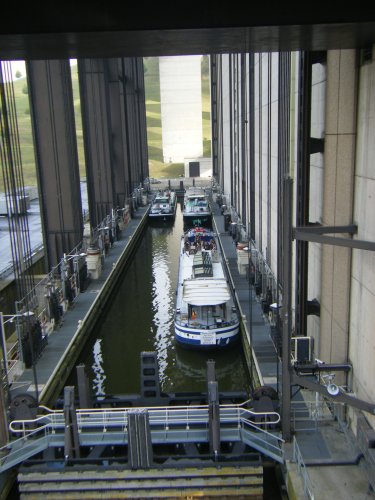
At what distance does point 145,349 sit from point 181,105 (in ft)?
251

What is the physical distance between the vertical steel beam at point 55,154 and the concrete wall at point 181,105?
6791 cm

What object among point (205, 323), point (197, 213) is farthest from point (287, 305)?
point (197, 213)

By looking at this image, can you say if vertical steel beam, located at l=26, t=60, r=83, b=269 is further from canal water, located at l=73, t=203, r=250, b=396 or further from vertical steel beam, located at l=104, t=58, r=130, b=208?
vertical steel beam, located at l=104, t=58, r=130, b=208

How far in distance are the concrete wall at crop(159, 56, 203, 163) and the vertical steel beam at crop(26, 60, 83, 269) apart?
67910 mm

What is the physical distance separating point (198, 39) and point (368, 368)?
7138 mm

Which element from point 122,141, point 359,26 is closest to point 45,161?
point 359,26

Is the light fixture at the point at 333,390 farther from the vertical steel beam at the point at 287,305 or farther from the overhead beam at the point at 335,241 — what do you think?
the overhead beam at the point at 335,241

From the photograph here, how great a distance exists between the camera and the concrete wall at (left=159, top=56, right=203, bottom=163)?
89375mm

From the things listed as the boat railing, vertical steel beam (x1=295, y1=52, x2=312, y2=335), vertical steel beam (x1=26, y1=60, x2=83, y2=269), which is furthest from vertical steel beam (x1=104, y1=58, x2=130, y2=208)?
vertical steel beam (x1=295, y1=52, x2=312, y2=335)

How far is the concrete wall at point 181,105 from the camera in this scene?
89375mm

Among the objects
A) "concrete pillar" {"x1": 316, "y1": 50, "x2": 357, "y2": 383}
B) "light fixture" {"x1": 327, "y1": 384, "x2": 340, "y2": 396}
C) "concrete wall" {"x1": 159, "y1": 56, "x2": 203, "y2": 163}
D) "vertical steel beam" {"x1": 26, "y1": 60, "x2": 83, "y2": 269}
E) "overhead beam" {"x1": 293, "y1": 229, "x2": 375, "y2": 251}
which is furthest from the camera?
"concrete wall" {"x1": 159, "y1": 56, "x2": 203, "y2": 163}

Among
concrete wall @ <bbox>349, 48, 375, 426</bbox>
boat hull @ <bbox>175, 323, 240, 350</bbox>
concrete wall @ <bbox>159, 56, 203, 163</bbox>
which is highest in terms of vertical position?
concrete wall @ <bbox>159, 56, 203, 163</bbox>

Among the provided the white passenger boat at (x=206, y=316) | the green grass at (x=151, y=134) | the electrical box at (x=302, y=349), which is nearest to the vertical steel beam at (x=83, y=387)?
the electrical box at (x=302, y=349)

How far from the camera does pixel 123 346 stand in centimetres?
2058
